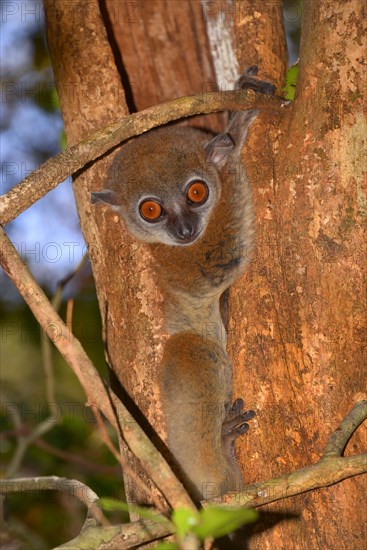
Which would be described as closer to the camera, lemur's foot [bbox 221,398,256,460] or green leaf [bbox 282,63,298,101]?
lemur's foot [bbox 221,398,256,460]

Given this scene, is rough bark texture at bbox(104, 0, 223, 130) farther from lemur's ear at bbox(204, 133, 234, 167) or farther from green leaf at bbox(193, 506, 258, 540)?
green leaf at bbox(193, 506, 258, 540)

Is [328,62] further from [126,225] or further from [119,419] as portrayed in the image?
[119,419]

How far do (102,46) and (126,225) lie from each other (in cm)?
107


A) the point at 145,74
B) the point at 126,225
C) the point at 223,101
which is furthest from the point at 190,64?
the point at 223,101

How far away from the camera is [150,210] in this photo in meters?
4.08

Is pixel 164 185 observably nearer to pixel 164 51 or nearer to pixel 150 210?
pixel 150 210

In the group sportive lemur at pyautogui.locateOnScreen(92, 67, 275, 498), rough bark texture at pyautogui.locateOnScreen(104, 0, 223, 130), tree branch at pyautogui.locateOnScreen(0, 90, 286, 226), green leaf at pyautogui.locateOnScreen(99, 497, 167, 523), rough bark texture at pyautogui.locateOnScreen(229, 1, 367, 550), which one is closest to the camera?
green leaf at pyautogui.locateOnScreen(99, 497, 167, 523)

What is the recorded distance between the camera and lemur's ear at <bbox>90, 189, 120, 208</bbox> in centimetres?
369

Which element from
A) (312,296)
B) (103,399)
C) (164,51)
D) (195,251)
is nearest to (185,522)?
(103,399)

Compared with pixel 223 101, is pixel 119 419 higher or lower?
lower

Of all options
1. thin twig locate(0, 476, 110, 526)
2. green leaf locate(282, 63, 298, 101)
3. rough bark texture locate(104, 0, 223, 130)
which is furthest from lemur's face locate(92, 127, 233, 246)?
thin twig locate(0, 476, 110, 526)

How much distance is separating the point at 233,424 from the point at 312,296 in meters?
0.76

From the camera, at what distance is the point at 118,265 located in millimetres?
3570

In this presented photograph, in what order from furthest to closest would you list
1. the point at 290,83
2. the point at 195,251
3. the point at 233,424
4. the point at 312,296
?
the point at 195,251 → the point at 290,83 → the point at 233,424 → the point at 312,296
